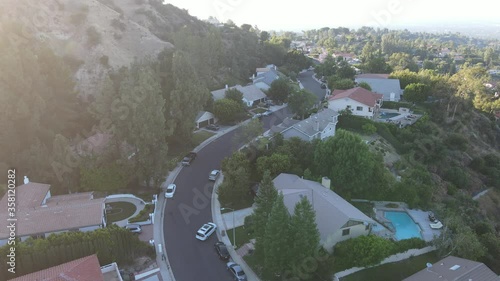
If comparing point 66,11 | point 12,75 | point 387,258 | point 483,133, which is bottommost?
point 483,133

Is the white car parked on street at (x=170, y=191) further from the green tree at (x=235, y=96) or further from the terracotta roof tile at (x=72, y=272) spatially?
the green tree at (x=235, y=96)

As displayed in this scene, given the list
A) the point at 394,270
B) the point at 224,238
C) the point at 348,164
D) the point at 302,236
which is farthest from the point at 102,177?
the point at 394,270

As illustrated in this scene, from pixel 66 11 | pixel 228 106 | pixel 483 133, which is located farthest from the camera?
pixel 483 133

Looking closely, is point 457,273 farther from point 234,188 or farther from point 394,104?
point 394,104

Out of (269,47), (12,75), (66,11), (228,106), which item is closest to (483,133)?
(228,106)

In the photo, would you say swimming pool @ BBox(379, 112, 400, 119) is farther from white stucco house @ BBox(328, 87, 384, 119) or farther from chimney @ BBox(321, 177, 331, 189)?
chimney @ BBox(321, 177, 331, 189)

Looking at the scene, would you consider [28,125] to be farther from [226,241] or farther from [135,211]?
[226,241]

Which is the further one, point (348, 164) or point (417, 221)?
point (348, 164)
